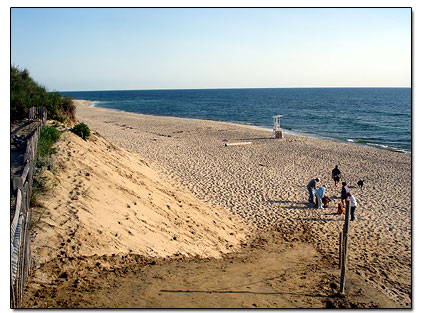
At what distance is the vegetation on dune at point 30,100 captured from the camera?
Answer: 13422 millimetres

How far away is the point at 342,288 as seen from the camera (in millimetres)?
5602

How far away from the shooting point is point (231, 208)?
10852 mm

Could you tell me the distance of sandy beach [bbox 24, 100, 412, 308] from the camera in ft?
22.1

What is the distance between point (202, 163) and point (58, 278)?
11.9m

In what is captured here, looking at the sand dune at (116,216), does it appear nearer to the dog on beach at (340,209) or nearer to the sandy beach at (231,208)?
the sandy beach at (231,208)

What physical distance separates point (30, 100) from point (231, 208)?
1024 cm

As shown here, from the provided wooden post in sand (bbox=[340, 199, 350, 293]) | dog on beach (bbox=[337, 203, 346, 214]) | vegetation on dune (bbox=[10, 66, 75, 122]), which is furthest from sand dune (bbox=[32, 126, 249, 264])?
vegetation on dune (bbox=[10, 66, 75, 122])

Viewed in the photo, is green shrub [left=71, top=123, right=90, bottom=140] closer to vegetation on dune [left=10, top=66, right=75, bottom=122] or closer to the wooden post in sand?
vegetation on dune [left=10, top=66, right=75, bottom=122]

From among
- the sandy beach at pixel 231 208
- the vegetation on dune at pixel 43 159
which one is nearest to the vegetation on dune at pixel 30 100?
the sandy beach at pixel 231 208

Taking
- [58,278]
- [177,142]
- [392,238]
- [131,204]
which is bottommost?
[392,238]

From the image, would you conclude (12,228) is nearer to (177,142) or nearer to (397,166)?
(177,142)

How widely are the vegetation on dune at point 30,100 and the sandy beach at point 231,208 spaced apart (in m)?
3.56

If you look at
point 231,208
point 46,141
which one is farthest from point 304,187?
point 46,141

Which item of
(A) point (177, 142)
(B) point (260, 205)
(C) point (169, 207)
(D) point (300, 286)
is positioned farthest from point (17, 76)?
(D) point (300, 286)
